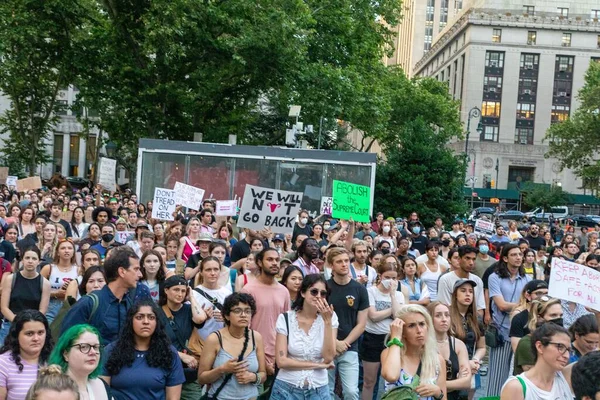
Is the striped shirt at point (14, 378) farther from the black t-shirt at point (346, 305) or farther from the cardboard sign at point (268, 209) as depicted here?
the cardboard sign at point (268, 209)

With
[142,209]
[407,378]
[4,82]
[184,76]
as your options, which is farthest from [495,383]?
[4,82]

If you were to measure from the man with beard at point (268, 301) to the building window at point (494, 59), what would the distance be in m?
82.6

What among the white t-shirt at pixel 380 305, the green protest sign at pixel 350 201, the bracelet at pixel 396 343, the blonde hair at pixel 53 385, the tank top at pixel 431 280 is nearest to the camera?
the blonde hair at pixel 53 385

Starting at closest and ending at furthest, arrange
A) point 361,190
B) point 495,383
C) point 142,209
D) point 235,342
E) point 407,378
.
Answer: point 407,378 → point 235,342 → point 495,383 → point 361,190 → point 142,209

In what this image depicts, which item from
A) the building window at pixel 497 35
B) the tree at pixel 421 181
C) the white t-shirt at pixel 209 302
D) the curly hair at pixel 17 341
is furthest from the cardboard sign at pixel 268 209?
the building window at pixel 497 35

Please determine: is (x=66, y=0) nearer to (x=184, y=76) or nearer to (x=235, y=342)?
(x=184, y=76)

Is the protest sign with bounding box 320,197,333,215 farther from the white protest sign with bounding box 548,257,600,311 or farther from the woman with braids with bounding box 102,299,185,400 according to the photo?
the woman with braids with bounding box 102,299,185,400

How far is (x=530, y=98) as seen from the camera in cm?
8819

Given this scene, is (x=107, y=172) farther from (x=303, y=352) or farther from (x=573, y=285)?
(x=303, y=352)

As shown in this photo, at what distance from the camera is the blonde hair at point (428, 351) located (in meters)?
5.49

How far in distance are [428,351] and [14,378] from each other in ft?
8.48

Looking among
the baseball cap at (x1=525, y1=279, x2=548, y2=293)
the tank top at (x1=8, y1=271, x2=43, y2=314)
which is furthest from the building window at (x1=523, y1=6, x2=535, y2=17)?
the tank top at (x1=8, y1=271, x2=43, y2=314)

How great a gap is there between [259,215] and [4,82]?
31.2 meters

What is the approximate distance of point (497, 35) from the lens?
86.3m
